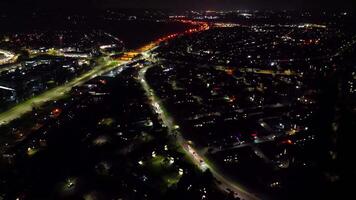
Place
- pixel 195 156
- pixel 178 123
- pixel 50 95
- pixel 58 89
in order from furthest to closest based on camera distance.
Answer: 1. pixel 58 89
2. pixel 50 95
3. pixel 178 123
4. pixel 195 156

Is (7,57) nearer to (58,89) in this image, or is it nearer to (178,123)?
(58,89)

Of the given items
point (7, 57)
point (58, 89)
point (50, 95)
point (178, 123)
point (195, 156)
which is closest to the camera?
point (195, 156)

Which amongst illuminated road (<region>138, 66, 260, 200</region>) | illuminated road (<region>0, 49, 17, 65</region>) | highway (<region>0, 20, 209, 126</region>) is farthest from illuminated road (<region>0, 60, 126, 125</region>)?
illuminated road (<region>0, 49, 17, 65</region>)

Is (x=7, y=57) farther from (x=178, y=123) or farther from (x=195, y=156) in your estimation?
(x=195, y=156)

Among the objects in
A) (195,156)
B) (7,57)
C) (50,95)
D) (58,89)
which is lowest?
(7,57)

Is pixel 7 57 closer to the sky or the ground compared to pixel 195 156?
closer to the ground

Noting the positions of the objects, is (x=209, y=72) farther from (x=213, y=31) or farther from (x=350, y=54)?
(x=213, y=31)

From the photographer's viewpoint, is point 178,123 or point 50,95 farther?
point 50,95

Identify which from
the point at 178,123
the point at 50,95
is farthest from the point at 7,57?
the point at 178,123

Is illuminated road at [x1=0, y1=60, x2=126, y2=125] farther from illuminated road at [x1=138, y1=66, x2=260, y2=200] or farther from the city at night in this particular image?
illuminated road at [x1=138, y1=66, x2=260, y2=200]

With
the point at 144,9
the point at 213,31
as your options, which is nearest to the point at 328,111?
the point at 213,31
